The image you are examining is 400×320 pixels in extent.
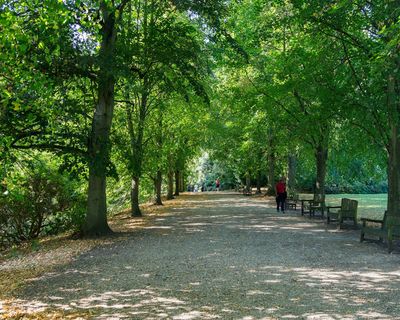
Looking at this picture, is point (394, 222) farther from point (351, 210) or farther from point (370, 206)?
point (370, 206)

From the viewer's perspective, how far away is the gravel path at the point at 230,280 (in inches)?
231

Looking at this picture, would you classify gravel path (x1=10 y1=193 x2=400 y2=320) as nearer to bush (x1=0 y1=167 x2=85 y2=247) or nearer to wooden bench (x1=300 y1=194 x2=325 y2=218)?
bush (x1=0 y1=167 x2=85 y2=247)

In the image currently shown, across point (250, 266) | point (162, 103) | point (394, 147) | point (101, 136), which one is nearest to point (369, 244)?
point (394, 147)

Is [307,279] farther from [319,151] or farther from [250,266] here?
[319,151]

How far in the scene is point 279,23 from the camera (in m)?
15.4

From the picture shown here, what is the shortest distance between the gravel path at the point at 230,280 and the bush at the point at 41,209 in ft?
11.5

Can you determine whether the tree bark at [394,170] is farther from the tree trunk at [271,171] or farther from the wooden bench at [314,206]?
the tree trunk at [271,171]

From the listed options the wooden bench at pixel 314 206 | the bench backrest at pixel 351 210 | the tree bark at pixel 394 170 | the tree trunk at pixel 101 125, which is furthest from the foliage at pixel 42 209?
the tree bark at pixel 394 170

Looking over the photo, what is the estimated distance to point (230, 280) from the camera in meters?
7.45

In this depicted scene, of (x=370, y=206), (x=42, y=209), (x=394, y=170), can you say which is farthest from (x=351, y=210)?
(x=370, y=206)

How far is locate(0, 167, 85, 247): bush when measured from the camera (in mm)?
13594

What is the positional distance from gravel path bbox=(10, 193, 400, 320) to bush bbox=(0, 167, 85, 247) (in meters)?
3.49

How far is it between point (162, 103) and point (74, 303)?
13.9 m

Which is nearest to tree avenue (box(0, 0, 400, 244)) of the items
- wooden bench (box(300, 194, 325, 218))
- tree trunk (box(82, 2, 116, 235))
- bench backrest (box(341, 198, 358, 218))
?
tree trunk (box(82, 2, 116, 235))
